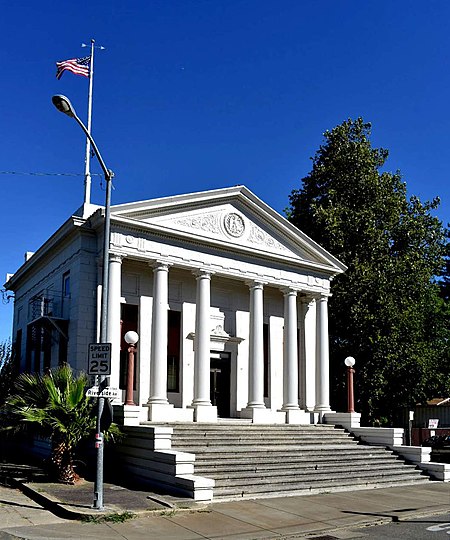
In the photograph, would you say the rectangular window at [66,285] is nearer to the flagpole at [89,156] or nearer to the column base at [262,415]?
the flagpole at [89,156]

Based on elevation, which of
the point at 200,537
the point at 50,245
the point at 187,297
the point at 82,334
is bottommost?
the point at 200,537

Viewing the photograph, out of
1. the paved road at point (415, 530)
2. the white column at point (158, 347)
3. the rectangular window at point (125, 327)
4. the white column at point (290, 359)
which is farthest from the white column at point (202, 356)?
the paved road at point (415, 530)

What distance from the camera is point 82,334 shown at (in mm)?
20328

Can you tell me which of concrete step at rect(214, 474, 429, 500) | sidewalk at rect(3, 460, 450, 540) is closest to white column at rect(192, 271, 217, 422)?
concrete step at rect(214, 474, 429, 500)

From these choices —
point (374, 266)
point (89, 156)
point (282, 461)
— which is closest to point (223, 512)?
point (282, 461)

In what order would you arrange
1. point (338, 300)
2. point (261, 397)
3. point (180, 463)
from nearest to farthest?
point (180, 463) < point (261, 397) < point (338, 300)

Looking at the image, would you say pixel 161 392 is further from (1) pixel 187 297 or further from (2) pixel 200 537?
(2) pixel 200 537

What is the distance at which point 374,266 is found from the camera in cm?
3131

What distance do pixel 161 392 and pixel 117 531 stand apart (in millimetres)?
9303

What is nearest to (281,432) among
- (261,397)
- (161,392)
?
(261,397)

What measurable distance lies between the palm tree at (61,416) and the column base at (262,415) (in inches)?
297

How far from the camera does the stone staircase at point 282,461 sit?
15789mm

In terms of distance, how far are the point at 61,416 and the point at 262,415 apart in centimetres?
909

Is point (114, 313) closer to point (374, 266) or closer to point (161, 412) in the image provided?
point (161, 412)
